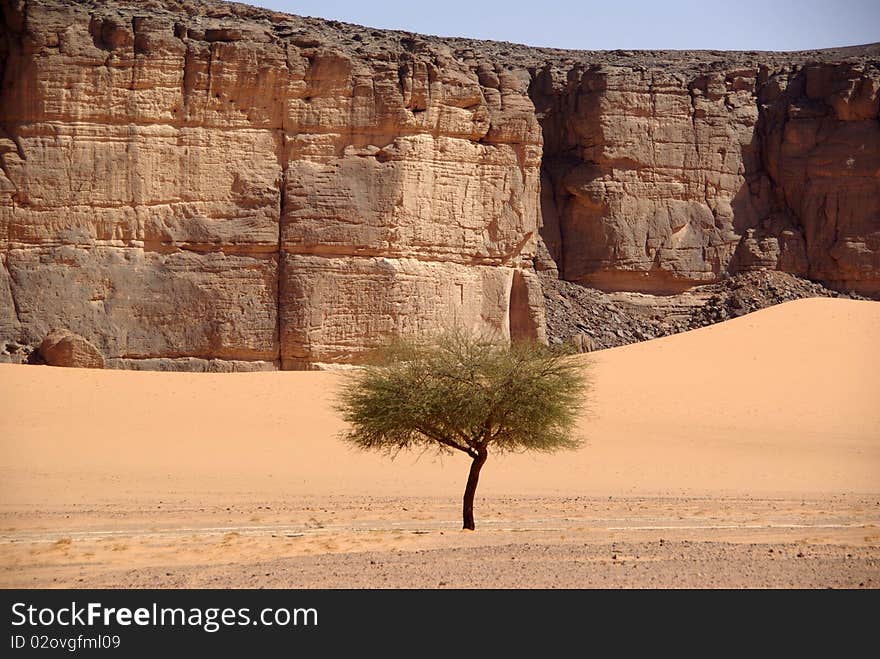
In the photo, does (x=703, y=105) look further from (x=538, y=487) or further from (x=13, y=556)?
(x=13, y=556)

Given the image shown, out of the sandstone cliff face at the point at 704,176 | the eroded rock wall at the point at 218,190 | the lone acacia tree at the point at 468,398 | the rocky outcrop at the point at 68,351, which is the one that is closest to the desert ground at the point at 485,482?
the rocky outcrop at the point at 68,351

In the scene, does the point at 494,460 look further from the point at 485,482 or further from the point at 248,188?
the point at 248,188

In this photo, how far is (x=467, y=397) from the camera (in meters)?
17.3

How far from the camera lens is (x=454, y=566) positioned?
536 inches

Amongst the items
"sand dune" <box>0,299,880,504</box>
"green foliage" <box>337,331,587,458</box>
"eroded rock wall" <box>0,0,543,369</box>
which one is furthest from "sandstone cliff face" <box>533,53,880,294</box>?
"green foliage" <box>337,331,587,458</box>

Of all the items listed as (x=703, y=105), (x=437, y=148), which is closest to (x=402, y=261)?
(x=437, y=148)

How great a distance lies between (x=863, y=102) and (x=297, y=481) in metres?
27.6

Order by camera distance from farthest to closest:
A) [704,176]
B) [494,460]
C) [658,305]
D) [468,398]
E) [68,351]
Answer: [704,176] < [658,305] < [68,351] < [494,460] < [468,398]

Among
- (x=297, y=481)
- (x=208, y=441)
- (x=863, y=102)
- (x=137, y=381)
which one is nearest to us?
(x=297, y=481)

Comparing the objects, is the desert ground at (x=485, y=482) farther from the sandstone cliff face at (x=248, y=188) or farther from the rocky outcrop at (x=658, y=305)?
the rocky outcrop at (x=658, y=305)

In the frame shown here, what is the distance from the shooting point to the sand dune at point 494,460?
74.8 ft

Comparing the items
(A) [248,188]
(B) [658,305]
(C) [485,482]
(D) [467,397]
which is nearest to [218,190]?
(A) [248,188]

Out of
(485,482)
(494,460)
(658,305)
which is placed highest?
(658,305)

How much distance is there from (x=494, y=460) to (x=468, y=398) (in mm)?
8808
